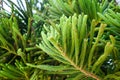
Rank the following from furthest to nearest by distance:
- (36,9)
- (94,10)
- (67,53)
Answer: (36,9) < (94,10) < (67,53)

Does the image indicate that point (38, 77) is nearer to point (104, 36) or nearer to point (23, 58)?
point (23, 58)

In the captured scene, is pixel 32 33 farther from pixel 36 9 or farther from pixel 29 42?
pixel 36 9

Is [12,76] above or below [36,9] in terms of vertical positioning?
below

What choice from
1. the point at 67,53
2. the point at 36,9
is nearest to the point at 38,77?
the point at 67,53

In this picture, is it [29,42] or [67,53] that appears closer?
[67,53]

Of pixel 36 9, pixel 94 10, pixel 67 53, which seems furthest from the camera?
pixel 36 9

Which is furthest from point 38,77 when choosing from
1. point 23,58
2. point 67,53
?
point 67,53
